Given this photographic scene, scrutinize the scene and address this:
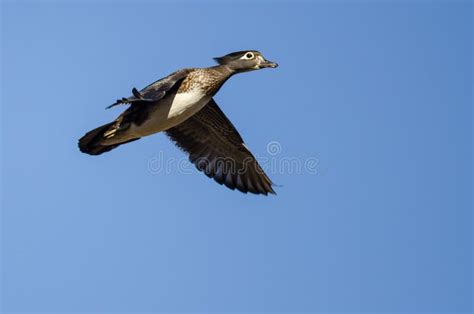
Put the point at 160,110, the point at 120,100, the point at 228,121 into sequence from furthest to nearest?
the point at 228,121, the point at 160,110, the point at 120,100

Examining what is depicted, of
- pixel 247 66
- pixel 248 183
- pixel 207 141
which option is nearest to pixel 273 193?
pixel 248 183

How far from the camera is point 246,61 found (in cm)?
1302

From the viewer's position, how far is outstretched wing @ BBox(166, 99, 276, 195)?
1466 cm

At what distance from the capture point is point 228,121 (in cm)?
1449

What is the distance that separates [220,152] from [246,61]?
7.69ft

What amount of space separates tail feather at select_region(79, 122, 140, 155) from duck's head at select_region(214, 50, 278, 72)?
1.90 metres

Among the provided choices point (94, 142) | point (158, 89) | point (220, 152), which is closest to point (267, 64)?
point (158, 89)

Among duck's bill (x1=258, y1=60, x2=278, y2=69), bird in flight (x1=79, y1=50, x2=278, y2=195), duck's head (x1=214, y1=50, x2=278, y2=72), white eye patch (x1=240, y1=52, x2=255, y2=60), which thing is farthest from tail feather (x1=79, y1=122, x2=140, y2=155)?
duck's bill (x1=258, y1=60, x2=278, y2=69)

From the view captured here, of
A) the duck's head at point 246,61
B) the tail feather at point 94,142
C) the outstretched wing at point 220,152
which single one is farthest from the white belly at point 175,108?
the outstretched wing at point 220,152

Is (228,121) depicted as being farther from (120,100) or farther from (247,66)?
(120,100)

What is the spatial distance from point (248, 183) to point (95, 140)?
318 cm

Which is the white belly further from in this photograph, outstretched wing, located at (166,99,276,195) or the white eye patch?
outstretched wing, located at (166,99,276,195)

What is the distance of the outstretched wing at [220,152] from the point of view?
577 inches

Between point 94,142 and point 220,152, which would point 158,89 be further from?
point 220,152
